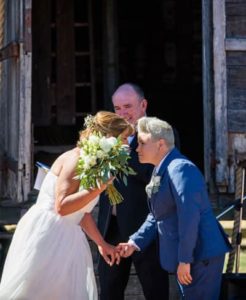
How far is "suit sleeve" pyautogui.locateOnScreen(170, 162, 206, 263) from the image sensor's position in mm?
5410

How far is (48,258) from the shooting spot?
5.87 meters

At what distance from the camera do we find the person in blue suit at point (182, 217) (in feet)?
17.8

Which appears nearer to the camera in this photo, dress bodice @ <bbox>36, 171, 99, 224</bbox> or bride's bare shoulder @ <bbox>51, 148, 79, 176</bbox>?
bride's bare shoulder @ <bbox>51, 148, 79, 176</bbox>

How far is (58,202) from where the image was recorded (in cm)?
577

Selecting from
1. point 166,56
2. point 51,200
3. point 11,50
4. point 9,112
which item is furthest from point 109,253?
point 166,56

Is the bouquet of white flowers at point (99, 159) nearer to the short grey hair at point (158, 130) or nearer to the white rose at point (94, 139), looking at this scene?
the white rose at point (94, 139)

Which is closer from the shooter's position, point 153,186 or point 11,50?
point 153,186

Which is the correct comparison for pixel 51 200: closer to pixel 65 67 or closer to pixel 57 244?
pixel 57 244

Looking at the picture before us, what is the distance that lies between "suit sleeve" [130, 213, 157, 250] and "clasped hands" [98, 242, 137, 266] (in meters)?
0.05

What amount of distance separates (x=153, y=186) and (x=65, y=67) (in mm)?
5531

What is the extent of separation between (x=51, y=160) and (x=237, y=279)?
517 centimetres

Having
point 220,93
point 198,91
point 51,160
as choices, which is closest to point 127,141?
point 220,93

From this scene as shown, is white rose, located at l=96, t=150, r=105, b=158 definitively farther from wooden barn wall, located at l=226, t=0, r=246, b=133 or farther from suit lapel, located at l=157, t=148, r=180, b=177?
wooden barn wall, located at l=226, t=0, r=246, b=133

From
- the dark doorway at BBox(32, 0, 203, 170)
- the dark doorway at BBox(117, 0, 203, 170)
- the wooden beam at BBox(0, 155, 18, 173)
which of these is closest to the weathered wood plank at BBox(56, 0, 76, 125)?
the dark doorway at BBox(32, 0, 203, 170)
